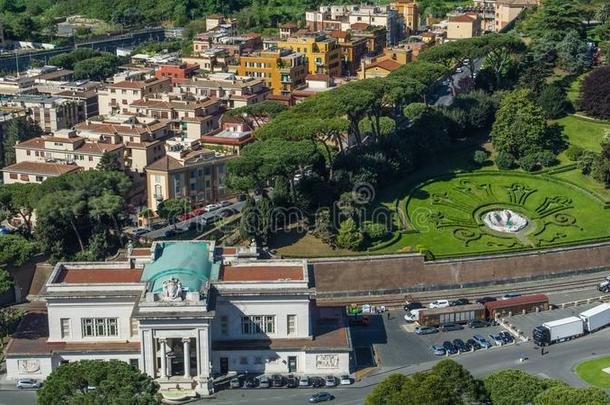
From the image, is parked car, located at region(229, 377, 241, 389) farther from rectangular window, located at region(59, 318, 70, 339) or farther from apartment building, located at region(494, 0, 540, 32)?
apartment building, located at region(494, 0, 540, 32)

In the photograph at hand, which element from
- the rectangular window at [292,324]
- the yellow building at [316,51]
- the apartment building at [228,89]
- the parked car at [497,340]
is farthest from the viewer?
the yellow building at [316,51]

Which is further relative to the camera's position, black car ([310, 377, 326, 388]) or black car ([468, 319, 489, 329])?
black car ([468, 319, 489, 329])

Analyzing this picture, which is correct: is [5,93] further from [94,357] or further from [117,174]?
[94,357]

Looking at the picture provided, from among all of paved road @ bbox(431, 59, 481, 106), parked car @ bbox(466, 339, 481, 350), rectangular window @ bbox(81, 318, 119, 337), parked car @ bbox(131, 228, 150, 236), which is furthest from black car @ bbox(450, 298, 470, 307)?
paved road @ bbox(431, 59, 481, 106)

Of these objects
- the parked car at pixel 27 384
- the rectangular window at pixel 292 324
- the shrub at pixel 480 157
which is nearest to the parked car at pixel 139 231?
the parked car at pixel 27 384

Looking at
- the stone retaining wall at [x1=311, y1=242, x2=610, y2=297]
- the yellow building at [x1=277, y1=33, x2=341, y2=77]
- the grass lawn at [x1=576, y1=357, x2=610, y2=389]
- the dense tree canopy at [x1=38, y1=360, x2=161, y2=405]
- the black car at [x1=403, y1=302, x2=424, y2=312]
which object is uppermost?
the yellow building at [x1=277, y1=33, x2=341, y2=77]

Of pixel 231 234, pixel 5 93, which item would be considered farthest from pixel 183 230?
pixel 5 93

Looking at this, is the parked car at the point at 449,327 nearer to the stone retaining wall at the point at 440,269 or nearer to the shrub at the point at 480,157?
the stone retaining wall at the point at 440,269

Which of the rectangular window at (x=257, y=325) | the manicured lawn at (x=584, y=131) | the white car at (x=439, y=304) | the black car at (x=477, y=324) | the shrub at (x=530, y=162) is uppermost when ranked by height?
the manicured lawn at (x=584, y=131)
